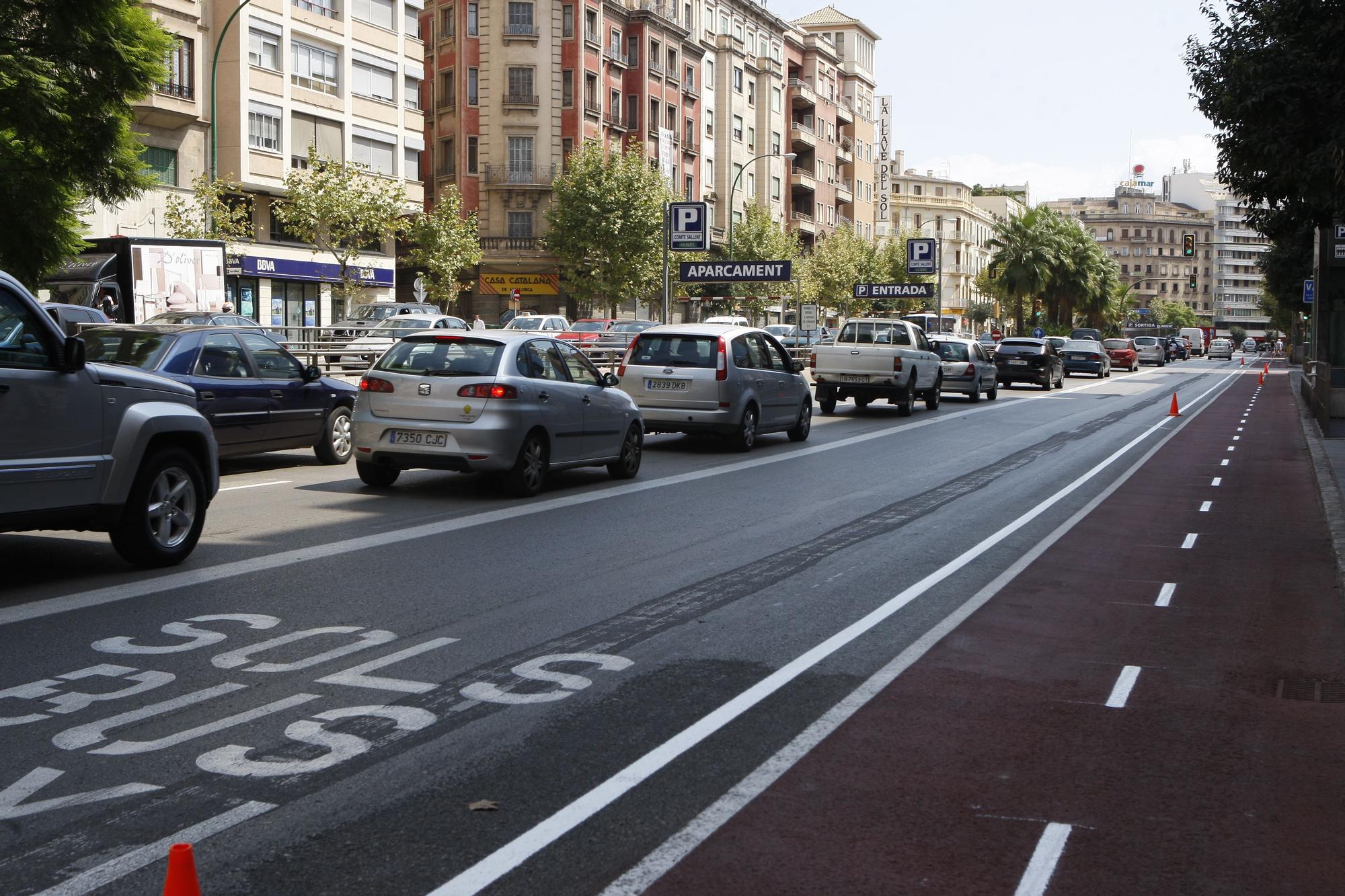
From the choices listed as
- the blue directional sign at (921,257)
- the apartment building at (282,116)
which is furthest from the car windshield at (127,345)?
the blue directional sign at (921,257)

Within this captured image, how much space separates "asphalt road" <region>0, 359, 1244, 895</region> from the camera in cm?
437

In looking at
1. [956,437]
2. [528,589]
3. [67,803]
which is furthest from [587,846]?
[956,437]

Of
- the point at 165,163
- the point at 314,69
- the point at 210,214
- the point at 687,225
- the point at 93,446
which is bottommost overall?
the point at 93,446

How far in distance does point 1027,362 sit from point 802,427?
23528 mm

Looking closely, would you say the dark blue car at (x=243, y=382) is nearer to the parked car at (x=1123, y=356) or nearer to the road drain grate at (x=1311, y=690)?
the road drain grate at (x=1311, y=690)

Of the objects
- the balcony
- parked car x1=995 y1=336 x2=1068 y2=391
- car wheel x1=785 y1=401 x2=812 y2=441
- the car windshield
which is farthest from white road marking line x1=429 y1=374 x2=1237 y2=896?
the balcony

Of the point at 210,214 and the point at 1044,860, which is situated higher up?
the point at 210,214

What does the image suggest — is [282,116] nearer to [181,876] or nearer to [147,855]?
[147,855]

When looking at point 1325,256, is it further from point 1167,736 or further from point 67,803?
point 67,803

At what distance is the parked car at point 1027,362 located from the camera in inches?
1710

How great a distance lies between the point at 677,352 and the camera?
63.1ft

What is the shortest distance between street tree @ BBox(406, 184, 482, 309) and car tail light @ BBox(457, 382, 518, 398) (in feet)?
138

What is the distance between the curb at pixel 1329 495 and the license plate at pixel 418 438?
7.37 meters

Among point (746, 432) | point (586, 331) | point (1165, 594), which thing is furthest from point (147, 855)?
point (586, 331)
